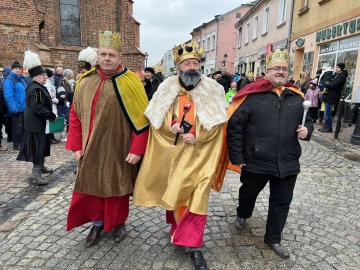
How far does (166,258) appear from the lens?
8.59 ft

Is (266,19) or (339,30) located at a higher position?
(266,19)

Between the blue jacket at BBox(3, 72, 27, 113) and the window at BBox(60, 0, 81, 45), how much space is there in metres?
9.27

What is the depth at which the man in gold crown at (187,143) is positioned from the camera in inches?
93.7

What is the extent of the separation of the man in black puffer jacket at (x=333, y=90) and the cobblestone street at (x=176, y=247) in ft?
14.3

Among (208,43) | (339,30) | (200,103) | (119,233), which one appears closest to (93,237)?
(119,233)

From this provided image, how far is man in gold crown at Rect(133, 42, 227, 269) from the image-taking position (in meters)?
2.38

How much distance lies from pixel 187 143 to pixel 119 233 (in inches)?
49.0

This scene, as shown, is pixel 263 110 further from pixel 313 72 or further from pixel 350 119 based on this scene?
pixel 313 72

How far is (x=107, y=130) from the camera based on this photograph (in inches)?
98.9

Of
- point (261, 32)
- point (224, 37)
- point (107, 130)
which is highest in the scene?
point (224, 37)

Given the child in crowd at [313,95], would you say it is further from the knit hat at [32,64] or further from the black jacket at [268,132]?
the knit hat at [32,64]

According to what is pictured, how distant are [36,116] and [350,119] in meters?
7.80

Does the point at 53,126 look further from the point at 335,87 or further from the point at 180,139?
the point at 335,87

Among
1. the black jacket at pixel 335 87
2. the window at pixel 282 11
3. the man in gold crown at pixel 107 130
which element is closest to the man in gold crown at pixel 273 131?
the man in gold crown at pixel 107 130
